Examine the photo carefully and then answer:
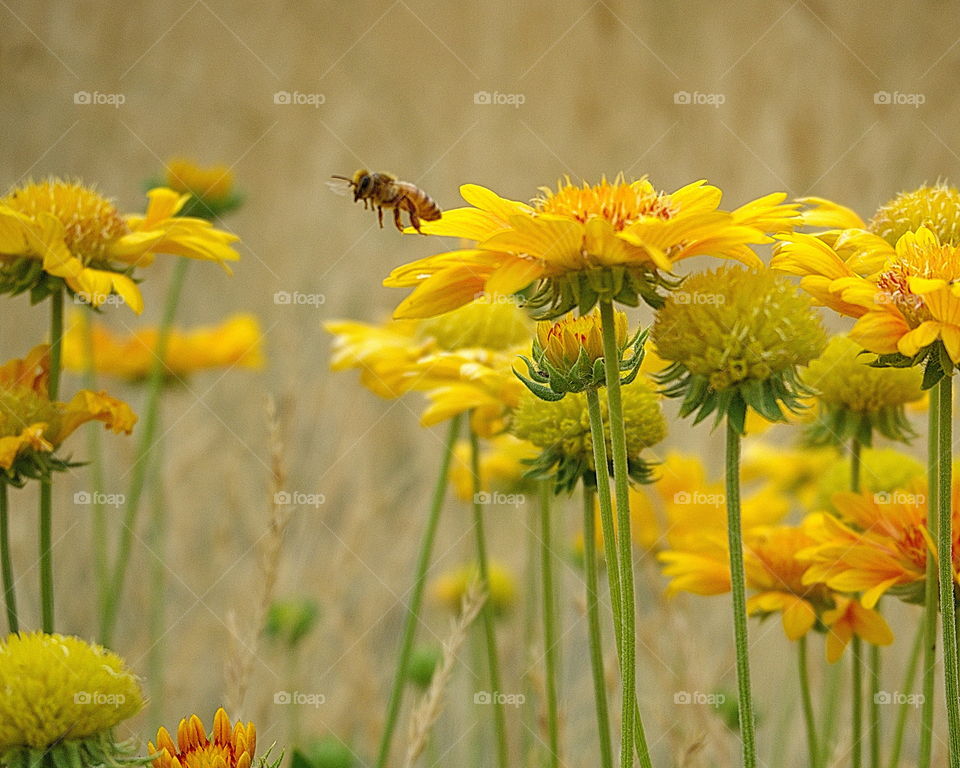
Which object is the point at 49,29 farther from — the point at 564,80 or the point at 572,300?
the point at 572,300

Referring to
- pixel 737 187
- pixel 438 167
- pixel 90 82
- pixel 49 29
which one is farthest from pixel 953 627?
pixel 90 82

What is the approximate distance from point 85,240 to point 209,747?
0.94 feet

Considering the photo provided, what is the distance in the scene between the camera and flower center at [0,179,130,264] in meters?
0.54

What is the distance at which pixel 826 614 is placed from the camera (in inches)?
20.0

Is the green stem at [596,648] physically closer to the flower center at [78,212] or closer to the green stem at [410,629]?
the green stem at [410,629]

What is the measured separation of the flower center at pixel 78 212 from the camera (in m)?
0.54

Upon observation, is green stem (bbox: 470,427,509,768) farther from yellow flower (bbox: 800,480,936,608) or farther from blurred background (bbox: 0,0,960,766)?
blurred background (bbox: 0,0,960,766)

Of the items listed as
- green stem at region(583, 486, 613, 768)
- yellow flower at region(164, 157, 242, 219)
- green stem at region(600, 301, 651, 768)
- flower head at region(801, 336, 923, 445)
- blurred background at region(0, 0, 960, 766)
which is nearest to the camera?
green stem at region(600, 301, 651, 768)

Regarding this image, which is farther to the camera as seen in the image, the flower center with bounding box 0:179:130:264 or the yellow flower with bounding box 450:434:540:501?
the yellow flower with bounding box 450:434:540:501

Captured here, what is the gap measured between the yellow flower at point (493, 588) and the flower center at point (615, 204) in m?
0.70

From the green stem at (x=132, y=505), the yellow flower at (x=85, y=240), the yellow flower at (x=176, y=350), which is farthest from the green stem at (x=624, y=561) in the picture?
the yellow flower at (x=176, y=350)

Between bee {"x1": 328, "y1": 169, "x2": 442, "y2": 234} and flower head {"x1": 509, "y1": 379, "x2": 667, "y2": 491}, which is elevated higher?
bee {"x1": 328, "y1": 169, "x2": 442, "y2": 234}

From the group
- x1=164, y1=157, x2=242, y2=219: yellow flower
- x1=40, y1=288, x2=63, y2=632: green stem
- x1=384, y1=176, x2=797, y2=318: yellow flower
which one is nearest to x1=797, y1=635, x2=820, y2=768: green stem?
x1=384, y1=176, x2=797, y2=318: yellow flower

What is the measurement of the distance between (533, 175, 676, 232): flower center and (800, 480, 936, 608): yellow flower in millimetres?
164
